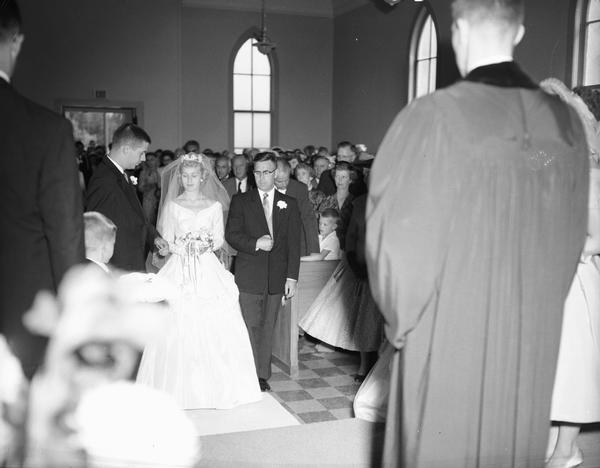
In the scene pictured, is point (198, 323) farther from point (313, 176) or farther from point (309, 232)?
point (313, 176)

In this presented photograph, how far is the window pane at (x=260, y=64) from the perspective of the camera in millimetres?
18469

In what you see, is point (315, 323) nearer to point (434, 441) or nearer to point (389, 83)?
point (434, 441)

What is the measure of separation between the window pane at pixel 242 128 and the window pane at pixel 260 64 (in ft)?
3.79

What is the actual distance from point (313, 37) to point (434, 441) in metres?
17.4

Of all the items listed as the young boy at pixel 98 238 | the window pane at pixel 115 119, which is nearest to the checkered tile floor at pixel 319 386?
the young boy at pixel 98 238

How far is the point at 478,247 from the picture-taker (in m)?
2.29

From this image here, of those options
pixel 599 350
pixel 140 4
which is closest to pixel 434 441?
pixel 599 350

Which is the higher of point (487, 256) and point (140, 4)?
point (140, 4)

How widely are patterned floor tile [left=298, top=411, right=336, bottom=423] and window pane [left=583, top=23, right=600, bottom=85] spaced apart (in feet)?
25.7

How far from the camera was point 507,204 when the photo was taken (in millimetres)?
2312

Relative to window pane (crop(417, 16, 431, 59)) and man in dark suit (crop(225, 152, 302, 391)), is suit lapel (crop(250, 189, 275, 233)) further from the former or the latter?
window pane (crop(417, 16, 431, 59))

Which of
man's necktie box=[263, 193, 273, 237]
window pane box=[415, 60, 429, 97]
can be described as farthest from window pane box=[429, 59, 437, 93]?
man's necktie box=[263, 193, 273, 237]

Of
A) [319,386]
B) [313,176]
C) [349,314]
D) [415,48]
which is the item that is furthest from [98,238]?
[415,48]

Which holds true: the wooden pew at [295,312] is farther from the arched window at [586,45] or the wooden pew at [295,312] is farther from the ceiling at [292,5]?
the ceiling at [292,5]
